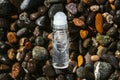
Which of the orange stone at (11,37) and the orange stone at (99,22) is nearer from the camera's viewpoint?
the orange stone at (99,22)

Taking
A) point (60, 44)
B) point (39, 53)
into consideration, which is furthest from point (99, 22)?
point (39, 53)

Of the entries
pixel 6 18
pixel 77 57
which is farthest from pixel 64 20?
pixel 6 18

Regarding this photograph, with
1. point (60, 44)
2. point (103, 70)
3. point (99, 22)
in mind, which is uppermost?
point (99, 22)

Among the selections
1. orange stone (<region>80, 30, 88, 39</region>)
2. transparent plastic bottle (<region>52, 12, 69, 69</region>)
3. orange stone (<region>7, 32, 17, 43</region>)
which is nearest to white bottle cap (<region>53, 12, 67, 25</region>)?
transparent plastic bottle (<region>52, 12, 69, 69</region>)

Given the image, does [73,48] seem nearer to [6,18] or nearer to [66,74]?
[66,74]

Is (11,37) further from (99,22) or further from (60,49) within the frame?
(99,22)

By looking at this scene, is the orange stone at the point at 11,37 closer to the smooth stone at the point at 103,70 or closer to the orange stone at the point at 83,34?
the orange stone at the point at 83,34

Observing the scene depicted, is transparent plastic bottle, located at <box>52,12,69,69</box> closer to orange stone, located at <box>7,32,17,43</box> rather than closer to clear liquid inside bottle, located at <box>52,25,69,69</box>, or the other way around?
clear liquid inside bottle, located at <box>52,25,69,69</box>

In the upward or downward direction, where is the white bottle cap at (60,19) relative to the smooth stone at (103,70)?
upward

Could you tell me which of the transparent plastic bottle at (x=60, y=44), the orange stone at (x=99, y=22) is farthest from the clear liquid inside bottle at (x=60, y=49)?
the orange stone at (x=99, y=22)
